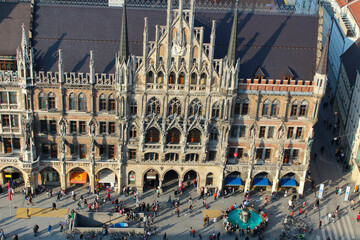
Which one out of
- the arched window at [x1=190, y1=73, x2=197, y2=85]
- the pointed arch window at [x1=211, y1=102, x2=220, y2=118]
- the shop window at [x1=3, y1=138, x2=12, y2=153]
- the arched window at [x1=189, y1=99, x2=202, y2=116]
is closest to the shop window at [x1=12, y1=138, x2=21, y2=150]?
the shop window at [x1=3, y1=138, x2=12, y2=153]

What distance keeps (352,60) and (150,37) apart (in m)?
45.3

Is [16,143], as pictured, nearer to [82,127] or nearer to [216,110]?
[82,127]

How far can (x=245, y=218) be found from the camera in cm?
8619

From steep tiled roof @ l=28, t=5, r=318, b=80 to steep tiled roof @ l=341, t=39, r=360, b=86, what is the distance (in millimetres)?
20822

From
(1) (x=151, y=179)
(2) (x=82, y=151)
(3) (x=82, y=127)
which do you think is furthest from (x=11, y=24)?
(1) (x=151, y=179)

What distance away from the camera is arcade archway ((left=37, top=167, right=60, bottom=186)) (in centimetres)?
9400

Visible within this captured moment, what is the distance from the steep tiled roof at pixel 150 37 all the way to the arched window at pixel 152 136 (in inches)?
460

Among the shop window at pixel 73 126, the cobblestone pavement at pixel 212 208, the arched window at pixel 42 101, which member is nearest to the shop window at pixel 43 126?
the arched window at pixel 42 101

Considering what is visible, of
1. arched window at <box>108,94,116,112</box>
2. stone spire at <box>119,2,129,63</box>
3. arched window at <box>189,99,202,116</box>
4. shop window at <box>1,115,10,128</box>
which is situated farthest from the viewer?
shop window at <box>1,115,10,128</box>

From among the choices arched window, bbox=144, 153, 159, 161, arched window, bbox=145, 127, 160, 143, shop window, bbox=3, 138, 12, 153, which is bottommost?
Answer: arched window, bbox=144, 153, 159, 161

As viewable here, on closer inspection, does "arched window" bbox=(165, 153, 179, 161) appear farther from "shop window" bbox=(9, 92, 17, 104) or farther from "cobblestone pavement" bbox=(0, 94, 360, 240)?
"shop window" bbox=(9, 92, 17, 104)

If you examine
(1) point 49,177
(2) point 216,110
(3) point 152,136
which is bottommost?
(1) point 49,177

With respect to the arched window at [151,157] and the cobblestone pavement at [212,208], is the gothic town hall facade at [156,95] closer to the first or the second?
the arched window at [151,157]

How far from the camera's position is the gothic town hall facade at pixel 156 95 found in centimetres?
8481
